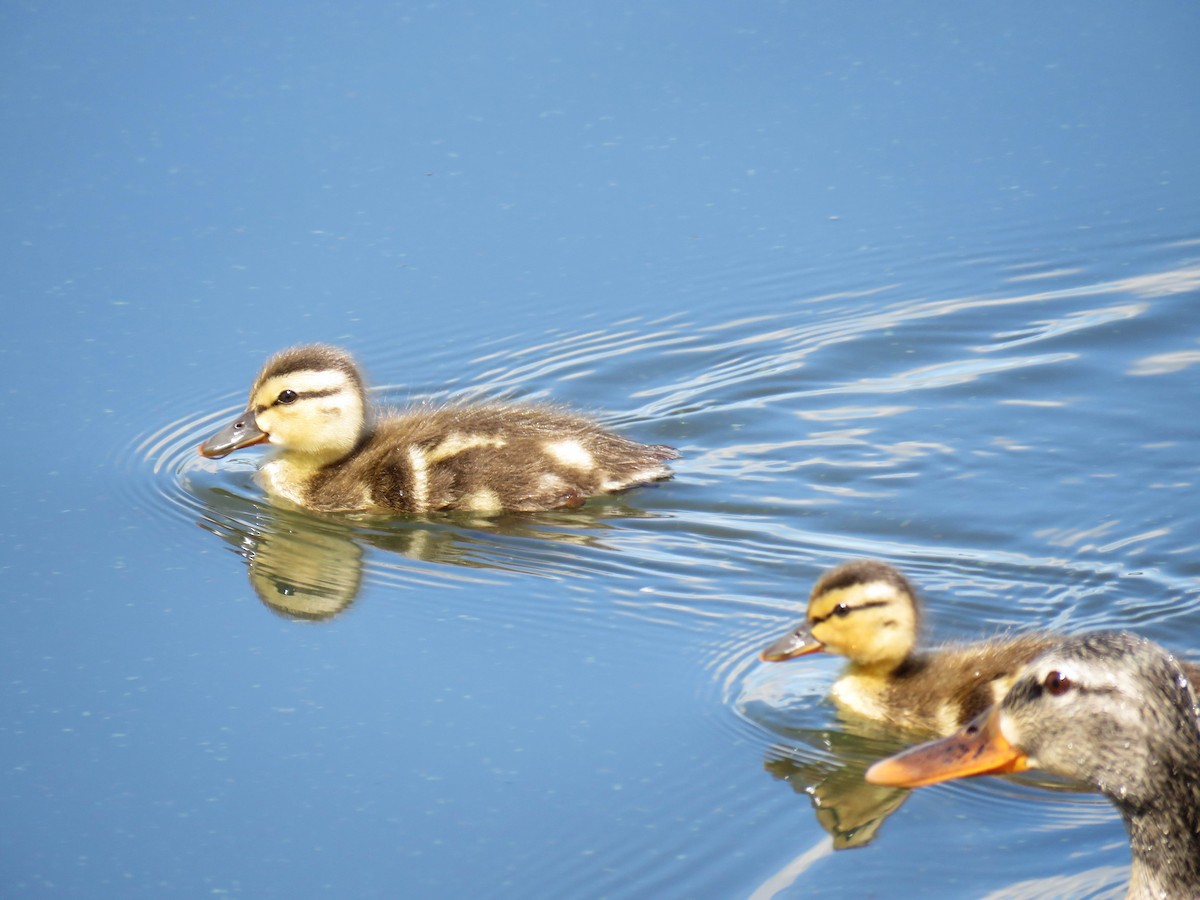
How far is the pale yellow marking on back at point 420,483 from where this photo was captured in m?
4.76

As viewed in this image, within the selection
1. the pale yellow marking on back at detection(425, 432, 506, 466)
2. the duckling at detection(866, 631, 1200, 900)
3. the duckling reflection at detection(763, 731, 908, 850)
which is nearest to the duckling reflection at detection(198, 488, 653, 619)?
the pale yellow marking on back at detection(425, 432, 506, 466)

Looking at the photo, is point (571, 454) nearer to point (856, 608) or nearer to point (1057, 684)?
point (856, 608)

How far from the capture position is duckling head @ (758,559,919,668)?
12.3 feet

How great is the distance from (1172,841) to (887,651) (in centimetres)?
102

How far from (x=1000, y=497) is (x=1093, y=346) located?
97cm

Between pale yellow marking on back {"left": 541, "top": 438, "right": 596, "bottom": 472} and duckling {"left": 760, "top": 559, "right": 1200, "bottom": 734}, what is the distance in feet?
3.40

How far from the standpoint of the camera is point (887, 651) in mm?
3816

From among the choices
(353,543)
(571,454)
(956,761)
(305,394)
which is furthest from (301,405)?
(956,761)

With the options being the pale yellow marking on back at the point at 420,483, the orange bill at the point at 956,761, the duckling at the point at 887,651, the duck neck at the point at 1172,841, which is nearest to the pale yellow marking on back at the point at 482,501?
the pale yellow marking on back at the point at 420,483

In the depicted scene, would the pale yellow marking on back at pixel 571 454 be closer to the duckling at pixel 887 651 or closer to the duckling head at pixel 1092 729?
the duckling at pixel 887 651

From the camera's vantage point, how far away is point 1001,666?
12.0 ft

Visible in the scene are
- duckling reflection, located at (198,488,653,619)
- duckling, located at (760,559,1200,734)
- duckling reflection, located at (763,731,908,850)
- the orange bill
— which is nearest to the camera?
the orange bill

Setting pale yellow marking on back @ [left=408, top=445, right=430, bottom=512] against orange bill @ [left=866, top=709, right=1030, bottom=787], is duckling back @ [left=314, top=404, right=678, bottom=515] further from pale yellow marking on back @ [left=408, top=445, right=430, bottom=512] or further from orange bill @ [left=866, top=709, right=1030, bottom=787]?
orange bill @ [left=866, top=709, right=1030, bottom=787]

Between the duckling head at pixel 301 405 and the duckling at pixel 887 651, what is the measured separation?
1659 mm
